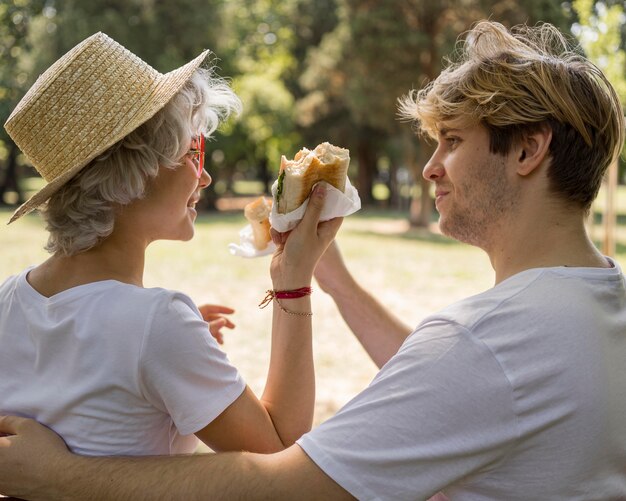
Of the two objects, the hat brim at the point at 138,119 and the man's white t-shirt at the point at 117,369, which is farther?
the hat brim at the point at 138,119

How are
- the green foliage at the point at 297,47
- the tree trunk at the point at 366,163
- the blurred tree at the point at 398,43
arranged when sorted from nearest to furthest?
the blurred tree at the point at 398,43
the green foliage at the point at 297,47
the tree trunk at the point at 366,163

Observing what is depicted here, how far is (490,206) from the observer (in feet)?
6.15

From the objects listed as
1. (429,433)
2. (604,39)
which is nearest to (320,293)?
(604,39)

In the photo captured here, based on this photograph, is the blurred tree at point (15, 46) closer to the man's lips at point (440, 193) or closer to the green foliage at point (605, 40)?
the green foliage at point (605, 40)

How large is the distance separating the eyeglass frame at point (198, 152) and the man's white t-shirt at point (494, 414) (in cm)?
89

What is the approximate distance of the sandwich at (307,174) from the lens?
7.13 ft

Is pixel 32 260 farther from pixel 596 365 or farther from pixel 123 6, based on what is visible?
pixel 123 6

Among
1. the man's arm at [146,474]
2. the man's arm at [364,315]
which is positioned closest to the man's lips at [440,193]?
the man's arm at [364,315]

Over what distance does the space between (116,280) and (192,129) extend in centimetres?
51

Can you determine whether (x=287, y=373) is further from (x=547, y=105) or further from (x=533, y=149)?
(x=547, y=105)

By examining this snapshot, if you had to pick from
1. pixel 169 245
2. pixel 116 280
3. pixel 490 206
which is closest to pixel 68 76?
pixel 116 280

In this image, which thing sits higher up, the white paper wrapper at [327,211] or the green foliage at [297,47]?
the green foliage at [297,47]

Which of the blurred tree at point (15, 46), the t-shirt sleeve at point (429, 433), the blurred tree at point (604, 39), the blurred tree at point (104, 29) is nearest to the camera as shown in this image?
the t-shirt sleeve at point (429, 433)

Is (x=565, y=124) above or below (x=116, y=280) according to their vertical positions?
above
